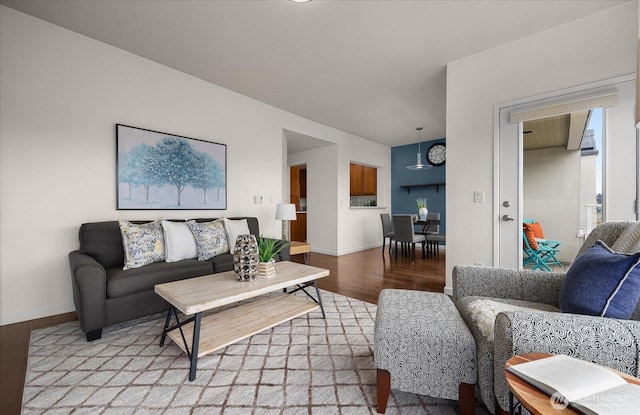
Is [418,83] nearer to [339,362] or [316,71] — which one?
[316,71]

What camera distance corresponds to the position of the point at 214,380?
1.52 meters

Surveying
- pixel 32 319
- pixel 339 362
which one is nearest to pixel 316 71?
pixel 339 362

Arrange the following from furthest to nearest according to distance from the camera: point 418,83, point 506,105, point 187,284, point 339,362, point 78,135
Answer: point 418,83, point 506,105, point 78,135, point 187,284, point 339,362

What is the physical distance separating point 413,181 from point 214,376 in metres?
6.27

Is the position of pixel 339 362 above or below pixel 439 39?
below

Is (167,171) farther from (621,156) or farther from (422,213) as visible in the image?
(422,213)

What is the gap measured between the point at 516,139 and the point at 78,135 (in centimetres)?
429

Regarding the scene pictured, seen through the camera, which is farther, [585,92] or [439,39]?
[439,39]

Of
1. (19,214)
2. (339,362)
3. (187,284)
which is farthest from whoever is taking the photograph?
(19,214)

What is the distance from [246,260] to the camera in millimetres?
1955

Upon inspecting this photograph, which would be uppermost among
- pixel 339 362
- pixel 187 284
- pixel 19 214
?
pixel 19 214

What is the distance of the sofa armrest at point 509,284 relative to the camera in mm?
1552

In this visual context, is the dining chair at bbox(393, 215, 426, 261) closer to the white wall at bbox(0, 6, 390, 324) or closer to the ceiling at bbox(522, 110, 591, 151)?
the ceiling at bbox(522, 110, 591, 151)

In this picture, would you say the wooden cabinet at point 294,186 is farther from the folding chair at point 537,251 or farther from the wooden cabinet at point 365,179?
the folding chair at point 537,251
